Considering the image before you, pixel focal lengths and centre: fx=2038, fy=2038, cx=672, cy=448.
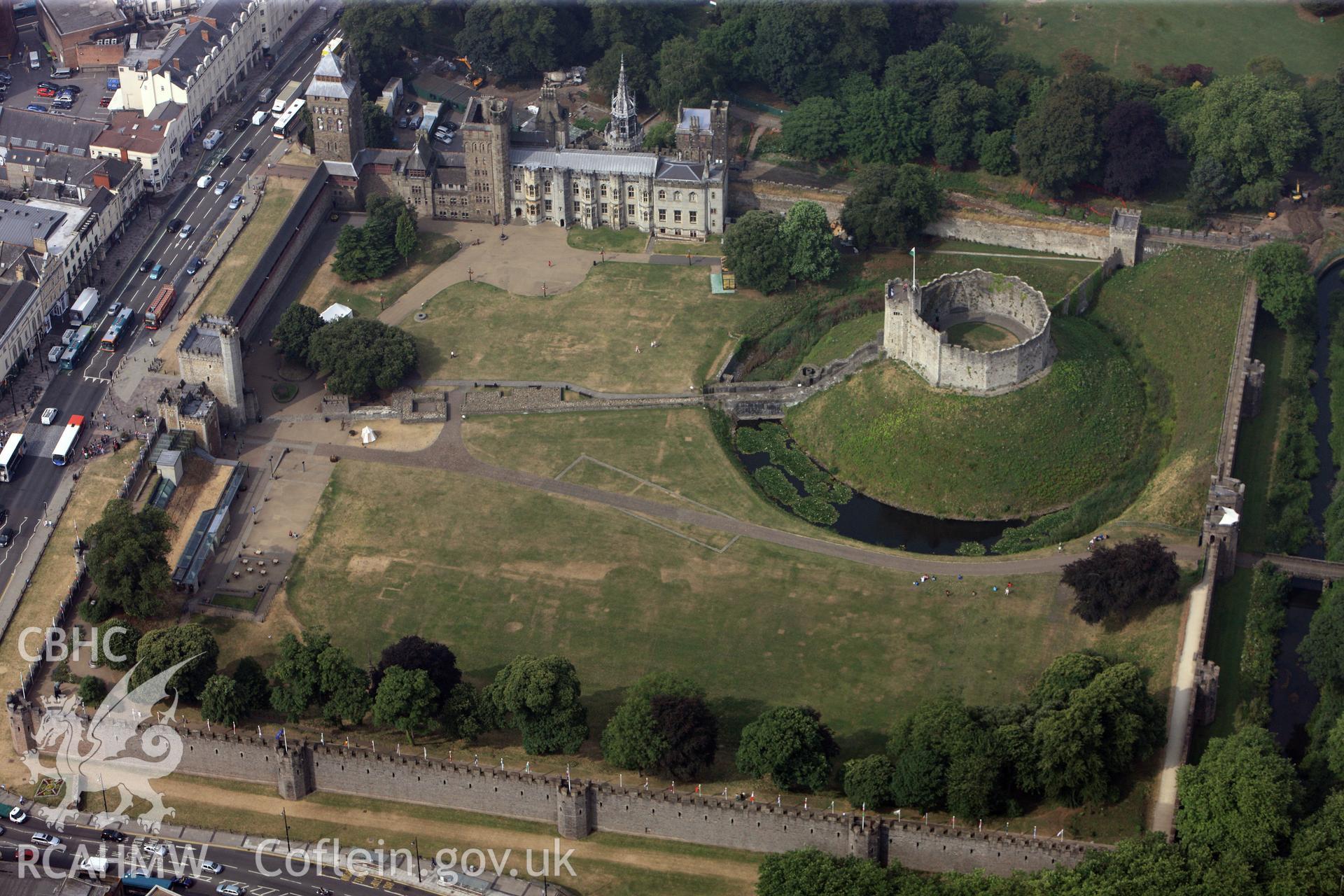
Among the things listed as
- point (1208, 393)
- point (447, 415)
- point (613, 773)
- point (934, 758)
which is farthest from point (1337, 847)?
point (447, 415)

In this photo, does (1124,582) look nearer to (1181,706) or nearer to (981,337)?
(1181,706)

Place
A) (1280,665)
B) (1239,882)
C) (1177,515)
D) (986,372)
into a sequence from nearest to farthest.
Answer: (1239,882), (1280,665), (1177,515), (986,372)

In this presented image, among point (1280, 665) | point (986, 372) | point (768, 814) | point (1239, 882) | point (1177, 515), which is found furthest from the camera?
point (986, 372)

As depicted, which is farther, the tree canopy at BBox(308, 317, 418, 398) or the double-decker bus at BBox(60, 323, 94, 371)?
the double-decker bus at BBox(60, 323, 94, 371)

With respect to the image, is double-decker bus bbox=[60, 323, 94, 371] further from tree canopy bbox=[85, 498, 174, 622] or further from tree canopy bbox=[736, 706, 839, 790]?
tree canopy bbox=[736, 706, 839, 790]

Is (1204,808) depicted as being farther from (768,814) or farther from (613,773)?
(613,773)

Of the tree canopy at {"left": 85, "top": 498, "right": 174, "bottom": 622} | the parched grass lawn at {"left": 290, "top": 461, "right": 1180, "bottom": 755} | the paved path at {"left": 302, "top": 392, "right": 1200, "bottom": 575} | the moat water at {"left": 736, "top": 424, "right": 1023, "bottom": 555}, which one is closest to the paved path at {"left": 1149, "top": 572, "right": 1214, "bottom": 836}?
the parched grass lawn at {"left": 290, "top": 461, "right": 1180, "bottom": 755}
